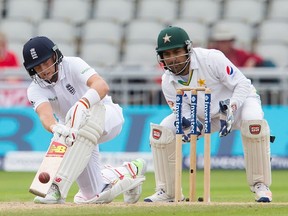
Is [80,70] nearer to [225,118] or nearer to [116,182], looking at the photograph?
[116,182]

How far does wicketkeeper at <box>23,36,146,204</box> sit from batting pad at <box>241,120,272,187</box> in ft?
2.80

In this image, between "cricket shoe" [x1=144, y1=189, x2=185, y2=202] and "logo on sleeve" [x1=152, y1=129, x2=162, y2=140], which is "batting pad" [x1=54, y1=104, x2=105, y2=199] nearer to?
"logo on sleeve" [x1=152, y1=129, x2=162, y2=140]

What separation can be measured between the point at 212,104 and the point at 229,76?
11.5 inches

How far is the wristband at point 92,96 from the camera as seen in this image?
8016 mm

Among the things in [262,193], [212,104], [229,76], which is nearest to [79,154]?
[212,104]

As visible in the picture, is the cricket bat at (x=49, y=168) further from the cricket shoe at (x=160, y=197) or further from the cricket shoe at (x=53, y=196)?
the cricket shoe at (x=160, y=197)

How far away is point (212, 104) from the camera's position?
8711mm

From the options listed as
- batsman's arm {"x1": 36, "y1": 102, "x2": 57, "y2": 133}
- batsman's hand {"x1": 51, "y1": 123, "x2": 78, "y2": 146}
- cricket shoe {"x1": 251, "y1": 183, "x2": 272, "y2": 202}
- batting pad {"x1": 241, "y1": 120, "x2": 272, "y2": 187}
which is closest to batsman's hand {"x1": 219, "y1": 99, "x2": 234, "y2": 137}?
batting pad {"x1": 241, "y1": 120, "x2": 272, "y2": 187}

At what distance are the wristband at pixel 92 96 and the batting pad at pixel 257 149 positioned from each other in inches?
48.5

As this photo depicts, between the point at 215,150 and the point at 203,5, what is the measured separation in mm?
2977

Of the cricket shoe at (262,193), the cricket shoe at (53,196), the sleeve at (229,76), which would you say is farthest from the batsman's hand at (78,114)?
the cricket shoe at (262,193)

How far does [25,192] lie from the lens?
35.7 feet

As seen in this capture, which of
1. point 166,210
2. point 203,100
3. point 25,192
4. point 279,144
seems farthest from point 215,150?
point 166,210

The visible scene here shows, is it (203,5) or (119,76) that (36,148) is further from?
(203,5)
